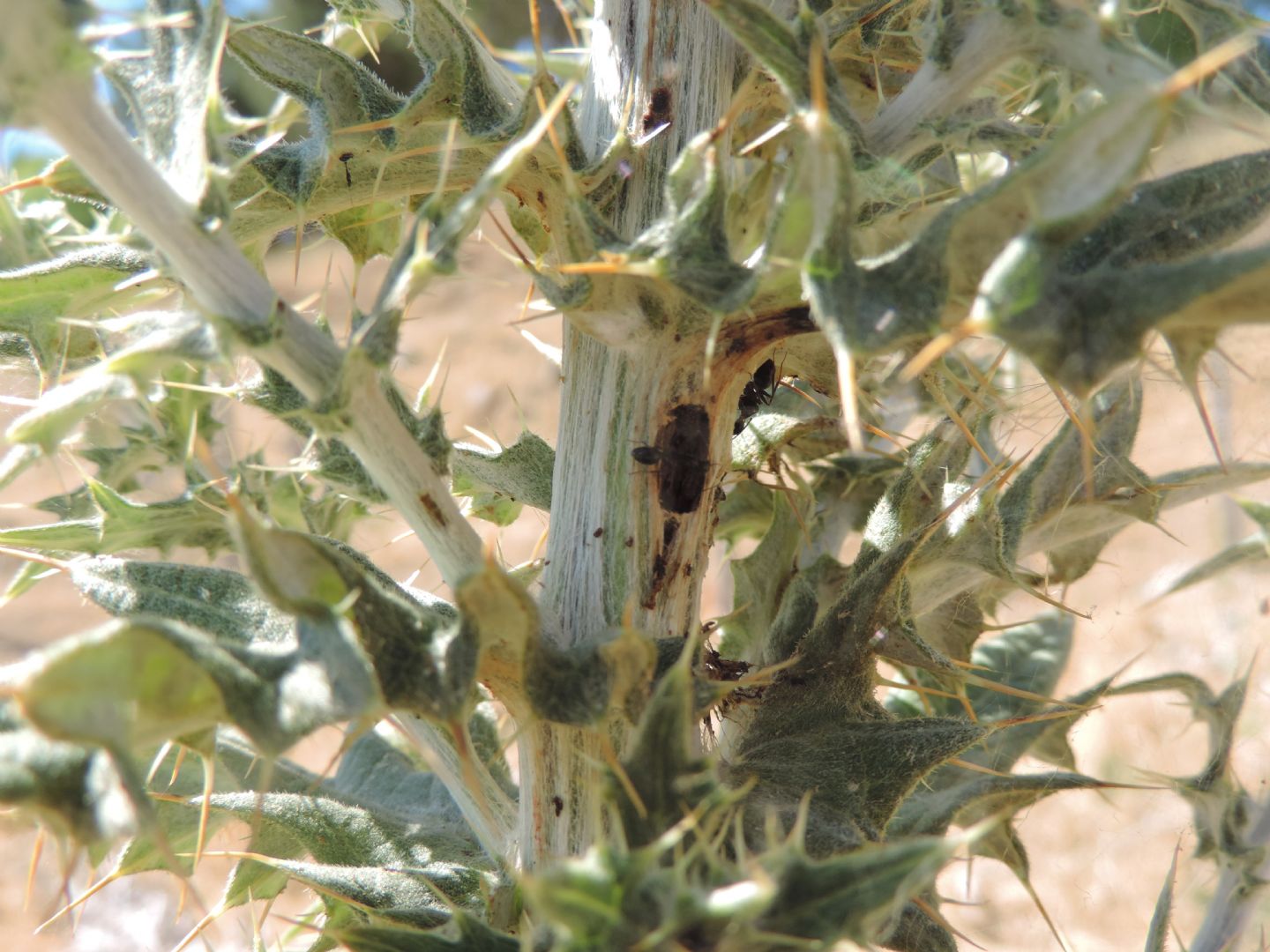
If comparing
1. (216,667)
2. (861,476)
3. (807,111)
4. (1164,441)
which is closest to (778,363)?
(861,476)

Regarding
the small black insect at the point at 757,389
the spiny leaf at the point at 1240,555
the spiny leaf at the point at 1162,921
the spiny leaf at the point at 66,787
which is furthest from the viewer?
the spiny leaf at the point at 1240,555

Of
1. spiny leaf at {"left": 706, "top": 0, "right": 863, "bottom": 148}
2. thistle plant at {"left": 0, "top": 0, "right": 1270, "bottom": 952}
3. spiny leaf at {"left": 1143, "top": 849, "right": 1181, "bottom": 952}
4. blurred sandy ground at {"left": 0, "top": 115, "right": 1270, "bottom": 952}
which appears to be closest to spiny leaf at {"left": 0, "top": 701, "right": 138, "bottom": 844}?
thistle plant at {"left": 0, "top": 0, "right": 1270, "bottom": 952}

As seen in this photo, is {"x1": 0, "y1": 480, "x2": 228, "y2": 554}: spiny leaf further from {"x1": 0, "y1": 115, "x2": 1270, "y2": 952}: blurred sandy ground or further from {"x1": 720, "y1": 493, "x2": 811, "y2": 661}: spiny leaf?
{"x1": 0, "y1": 115, "x2": 1270, "y2": 952}: blurred sandy ground

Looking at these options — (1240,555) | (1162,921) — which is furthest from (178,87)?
(1240,555)

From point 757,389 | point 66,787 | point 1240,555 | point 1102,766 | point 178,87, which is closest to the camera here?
point 66,787

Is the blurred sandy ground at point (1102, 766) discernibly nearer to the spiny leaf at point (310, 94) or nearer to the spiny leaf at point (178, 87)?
the spiny leaf at point (310, 94)

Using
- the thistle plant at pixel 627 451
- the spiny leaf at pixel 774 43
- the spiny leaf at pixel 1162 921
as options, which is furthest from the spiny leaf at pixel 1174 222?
the spiny leaf at pixel 1162 921

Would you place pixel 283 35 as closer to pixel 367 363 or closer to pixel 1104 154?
pixel 367 363

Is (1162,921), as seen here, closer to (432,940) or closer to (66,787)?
(432,940)

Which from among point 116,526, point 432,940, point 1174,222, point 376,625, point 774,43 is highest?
point 774,43
